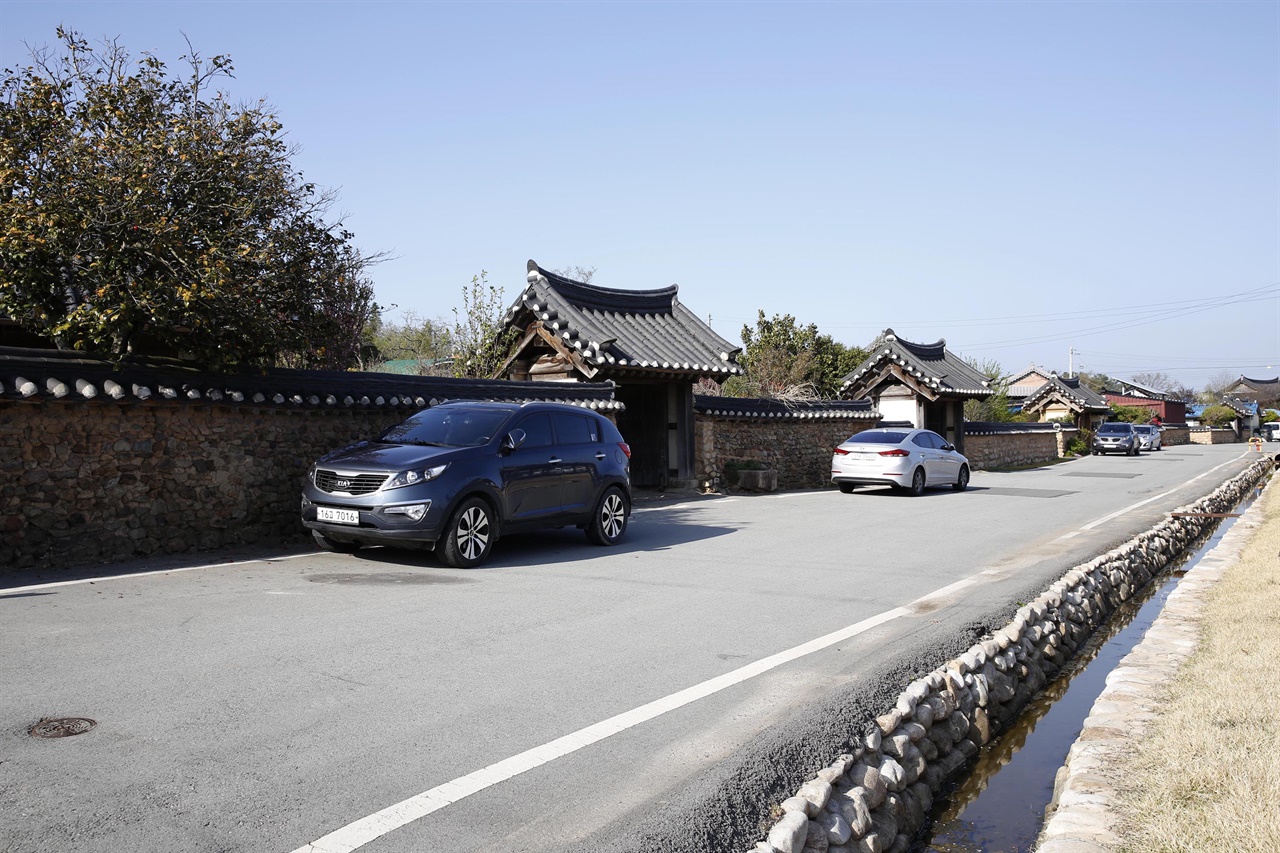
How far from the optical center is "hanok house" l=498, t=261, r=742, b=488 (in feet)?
65.1

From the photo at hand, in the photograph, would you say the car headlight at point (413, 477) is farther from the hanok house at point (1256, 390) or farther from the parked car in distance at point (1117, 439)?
the hanok house at point (1256, 390)

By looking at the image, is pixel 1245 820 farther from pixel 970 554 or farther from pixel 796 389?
pixel 796 389

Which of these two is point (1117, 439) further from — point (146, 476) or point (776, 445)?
point (146, 476)

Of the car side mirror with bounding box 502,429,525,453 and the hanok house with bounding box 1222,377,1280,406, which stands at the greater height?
the hanok house with bounding box 1222,377,1280,406

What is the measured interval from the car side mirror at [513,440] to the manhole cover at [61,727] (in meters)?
6.25

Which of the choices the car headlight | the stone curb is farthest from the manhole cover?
the car headlight

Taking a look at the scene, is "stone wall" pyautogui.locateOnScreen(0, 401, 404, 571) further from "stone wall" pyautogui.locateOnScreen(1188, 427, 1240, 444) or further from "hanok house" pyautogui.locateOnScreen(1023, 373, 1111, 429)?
"stone wall" pyautogui.locateOnScreen(1188, 427, 1240, 444)

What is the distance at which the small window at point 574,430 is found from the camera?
11773 millimetres

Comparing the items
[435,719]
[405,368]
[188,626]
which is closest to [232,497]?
[188,626]

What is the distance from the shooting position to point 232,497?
37.5 feet

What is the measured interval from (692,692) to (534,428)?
6181 mm

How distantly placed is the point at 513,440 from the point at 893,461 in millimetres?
12122

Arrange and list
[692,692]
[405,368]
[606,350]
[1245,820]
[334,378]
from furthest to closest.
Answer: [405,368] → [606,350] → [334,378] → [692,692] → [1245,820]

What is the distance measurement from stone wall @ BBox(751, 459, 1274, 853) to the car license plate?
19.5 ft
